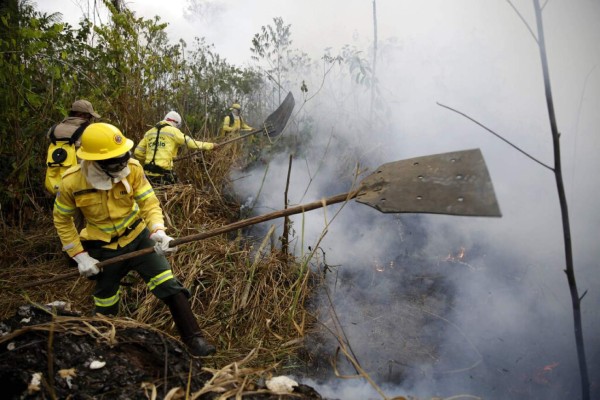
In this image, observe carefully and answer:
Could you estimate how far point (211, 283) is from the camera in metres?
4.26

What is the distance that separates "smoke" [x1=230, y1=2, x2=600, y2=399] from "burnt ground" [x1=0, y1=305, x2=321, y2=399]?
0.84 meters

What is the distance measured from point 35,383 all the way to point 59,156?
2.78m

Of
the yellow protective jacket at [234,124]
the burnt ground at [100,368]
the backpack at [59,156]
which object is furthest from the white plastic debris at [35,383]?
the yellow protective jacket at [234,124]

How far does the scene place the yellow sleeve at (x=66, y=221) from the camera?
9.62 ft

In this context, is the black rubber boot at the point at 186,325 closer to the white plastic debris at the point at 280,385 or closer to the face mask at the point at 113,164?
the face mask at the point at 113,164

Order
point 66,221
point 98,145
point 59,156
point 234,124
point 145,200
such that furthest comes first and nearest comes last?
point 234,124
point 59,156
point 145,200
point 66,221
point 98,145

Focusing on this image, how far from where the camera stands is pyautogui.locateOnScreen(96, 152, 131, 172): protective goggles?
2826 millimetres

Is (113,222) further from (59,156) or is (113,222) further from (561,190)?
(561,190)

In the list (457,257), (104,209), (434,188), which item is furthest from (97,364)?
(457,257)

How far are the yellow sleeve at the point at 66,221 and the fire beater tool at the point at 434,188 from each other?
159 centimetres

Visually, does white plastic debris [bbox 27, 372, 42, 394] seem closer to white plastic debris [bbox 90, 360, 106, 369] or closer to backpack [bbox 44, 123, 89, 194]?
white plastic debris [bbox 90, 360, 106, 369]

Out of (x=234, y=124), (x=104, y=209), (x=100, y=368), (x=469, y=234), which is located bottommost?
(x=100, y=368)

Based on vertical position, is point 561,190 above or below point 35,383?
above

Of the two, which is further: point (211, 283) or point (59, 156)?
point (211, 283)
